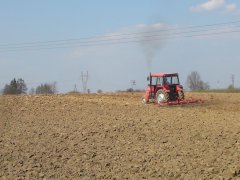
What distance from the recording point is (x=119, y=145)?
550 inches

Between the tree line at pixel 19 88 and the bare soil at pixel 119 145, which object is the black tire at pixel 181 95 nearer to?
the bare soil at pixel 119 145

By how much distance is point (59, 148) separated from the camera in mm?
13734

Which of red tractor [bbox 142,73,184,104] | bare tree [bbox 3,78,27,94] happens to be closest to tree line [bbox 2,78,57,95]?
bare tree [bbox 3,78,27,94]

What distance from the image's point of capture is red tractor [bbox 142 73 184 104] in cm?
2725

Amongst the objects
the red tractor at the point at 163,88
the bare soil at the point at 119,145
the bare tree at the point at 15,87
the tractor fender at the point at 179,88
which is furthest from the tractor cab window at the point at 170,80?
the bare tree at the point at 15,87

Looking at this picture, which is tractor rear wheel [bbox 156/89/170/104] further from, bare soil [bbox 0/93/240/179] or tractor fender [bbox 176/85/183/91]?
bare soil [bbox 0/93/240/179]

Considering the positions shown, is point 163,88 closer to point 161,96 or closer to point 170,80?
point 161,96

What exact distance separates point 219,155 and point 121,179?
107 inches

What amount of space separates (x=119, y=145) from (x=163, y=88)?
13.8 metres

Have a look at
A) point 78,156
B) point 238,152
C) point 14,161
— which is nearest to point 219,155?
point 238,152

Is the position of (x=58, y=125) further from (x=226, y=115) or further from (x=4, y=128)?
(x=226, y=115)

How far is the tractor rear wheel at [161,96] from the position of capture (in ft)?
88.0

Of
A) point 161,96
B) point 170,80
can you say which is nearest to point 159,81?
point 170,80

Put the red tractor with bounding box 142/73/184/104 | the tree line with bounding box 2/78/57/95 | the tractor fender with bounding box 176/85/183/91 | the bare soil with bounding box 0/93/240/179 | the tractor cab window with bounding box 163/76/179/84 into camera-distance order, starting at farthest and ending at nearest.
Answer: the tree line with bounding box 2/78/57/95
the tractor cab window with bounding box 163/76/179/84
the tractor fender with bounding box 176/85/183/91
the red tractor with bounding box 142/73/184/104
the bare soil with bounding box 0/93/240/179
